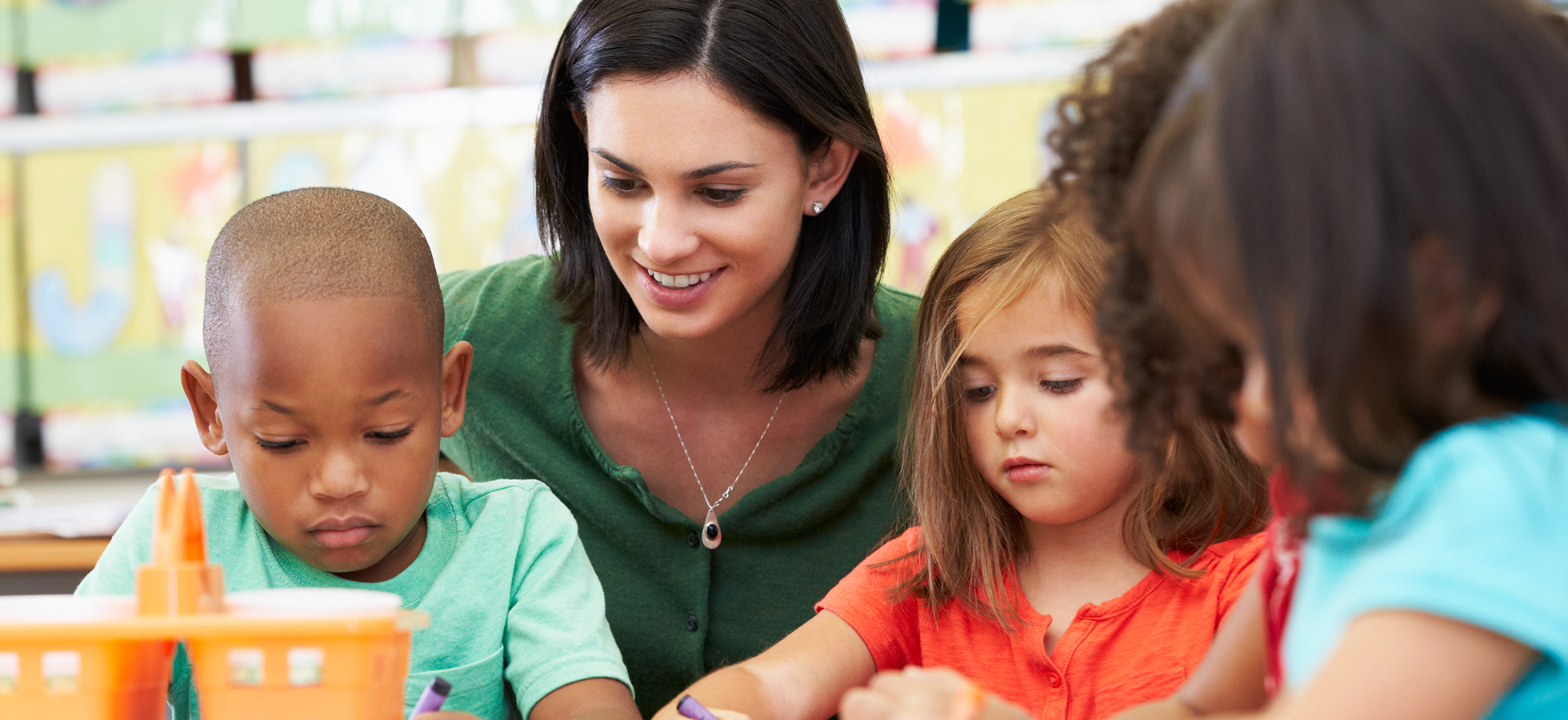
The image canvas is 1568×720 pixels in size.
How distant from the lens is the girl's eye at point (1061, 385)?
3.51ft

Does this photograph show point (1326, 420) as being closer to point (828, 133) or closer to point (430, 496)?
point (430, 496)

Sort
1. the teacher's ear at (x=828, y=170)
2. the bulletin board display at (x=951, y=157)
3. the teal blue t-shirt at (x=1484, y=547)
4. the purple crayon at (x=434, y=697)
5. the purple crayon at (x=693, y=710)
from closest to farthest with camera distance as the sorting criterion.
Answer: the teal blue t-shirt at (x=1484, y=547)
the purple crayon at (x=434, y=697)
the purple crayon at (x=693, y=710)
the teacher's ear at (x=828, y=170)
the bulletin board display at (x=951, y=157)

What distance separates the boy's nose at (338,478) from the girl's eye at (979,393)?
1.74ft

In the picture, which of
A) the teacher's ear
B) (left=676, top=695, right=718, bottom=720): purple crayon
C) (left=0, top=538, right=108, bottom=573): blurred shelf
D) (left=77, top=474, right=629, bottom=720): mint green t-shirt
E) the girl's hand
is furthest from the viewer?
(left=0, top=538, right=108, bottom=573): blurred shelf

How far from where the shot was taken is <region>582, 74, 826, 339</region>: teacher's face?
126cm

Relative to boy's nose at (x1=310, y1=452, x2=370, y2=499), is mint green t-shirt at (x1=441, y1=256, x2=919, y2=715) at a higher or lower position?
lower

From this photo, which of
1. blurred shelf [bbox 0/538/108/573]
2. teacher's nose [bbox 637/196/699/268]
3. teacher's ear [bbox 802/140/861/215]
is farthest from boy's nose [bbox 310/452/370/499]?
blurred shelf [bbox 0/538/108/573]

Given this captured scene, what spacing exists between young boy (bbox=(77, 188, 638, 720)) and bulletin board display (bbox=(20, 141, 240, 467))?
5.55 ft

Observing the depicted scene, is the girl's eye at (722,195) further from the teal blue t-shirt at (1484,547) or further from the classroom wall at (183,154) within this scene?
the classroom wall at (183,154)

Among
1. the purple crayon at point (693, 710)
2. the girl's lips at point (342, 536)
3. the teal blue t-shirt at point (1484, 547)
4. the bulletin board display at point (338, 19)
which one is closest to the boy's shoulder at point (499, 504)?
the girl's lips at point (342, 536)

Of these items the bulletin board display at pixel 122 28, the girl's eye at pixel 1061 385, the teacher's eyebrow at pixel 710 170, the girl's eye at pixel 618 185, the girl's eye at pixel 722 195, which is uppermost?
the bulletin board display at pixel 122 28

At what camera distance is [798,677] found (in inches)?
42.9

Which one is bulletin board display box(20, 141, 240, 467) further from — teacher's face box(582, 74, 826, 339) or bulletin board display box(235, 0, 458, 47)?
teacher's face box(582, 74, 826, 339)

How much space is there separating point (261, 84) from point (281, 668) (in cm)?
223
